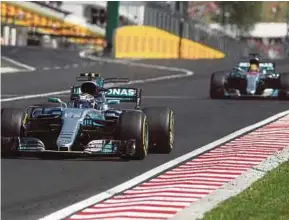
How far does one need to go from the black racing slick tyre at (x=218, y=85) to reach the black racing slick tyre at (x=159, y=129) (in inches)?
429

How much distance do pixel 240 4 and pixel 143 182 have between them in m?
93.6

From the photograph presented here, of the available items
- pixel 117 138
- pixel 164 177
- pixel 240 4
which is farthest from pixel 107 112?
pixel 240 4

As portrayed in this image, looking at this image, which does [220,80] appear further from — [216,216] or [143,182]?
[216,216]

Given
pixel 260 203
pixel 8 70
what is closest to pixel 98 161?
pixel 260 203

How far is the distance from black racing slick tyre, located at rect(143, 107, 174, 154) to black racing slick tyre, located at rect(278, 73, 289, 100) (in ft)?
34.2

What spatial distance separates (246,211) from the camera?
7.30m

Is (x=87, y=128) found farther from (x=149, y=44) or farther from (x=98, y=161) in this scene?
(x=149, y=44)

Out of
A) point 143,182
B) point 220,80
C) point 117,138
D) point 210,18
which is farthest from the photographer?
point 210,18

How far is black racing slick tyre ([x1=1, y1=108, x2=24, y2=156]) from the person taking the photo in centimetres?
1134

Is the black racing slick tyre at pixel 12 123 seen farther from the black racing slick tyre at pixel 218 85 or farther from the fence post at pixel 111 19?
the fence post at pixel 111 19

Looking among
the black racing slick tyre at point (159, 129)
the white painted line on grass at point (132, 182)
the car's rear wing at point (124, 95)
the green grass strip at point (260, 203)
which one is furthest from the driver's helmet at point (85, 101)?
the green grass strip at point (260, 203)

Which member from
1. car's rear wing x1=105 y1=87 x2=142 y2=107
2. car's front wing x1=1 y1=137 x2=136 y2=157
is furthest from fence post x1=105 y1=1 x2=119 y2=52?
car's front wing x1=1 y1=137 x2=136 y2=157

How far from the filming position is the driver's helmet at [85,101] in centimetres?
1188

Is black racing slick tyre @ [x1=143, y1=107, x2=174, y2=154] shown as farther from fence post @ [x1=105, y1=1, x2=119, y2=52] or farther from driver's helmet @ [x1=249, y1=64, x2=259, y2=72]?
fence post @ [x1=105, y1=1, x2=119, y2=52]
